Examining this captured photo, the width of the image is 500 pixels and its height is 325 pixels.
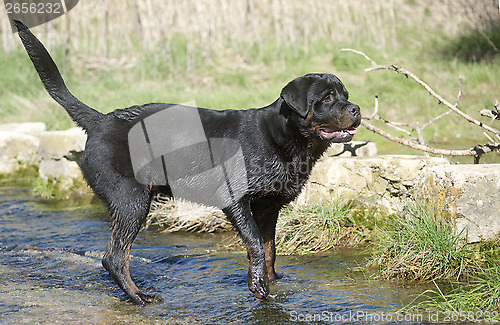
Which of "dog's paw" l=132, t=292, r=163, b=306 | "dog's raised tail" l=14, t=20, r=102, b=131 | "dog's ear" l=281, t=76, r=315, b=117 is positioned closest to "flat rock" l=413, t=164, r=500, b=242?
"dog's ear" l=281, t=76, r=315, b=117

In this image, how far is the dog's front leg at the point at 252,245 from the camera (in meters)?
4.15

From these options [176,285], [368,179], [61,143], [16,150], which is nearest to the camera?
[176,285]

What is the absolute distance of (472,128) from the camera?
9523mm

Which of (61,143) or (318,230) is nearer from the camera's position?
(318,230)

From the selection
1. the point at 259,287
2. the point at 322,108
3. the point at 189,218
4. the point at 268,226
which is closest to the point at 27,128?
the point at 189,218

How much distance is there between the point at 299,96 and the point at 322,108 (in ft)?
0.62

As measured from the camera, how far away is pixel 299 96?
4.09 m

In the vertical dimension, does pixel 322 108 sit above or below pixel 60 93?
below

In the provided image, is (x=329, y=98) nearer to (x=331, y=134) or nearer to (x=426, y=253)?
(x=331, y=134)
